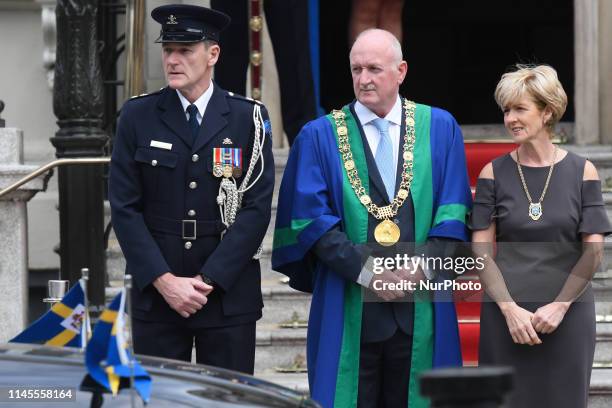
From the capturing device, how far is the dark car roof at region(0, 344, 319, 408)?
4.49 metres

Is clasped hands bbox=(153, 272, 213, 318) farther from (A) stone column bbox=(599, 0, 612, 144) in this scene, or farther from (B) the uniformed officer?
(A) stone column bbox=(599, 0, 612, 144)

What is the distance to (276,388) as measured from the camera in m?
4.97

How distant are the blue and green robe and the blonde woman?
22cm

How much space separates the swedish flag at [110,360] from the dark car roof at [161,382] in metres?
0.04

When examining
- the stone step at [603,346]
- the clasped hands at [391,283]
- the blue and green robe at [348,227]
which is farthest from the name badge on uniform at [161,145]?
the stone step at [603,346]

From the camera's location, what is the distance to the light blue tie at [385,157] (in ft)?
19.7

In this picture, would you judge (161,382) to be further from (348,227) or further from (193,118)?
(193,118)

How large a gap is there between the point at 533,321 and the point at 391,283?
55 centimetres

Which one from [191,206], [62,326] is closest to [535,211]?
[191,206]

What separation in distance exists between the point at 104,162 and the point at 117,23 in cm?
230

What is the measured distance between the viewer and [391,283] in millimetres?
5871

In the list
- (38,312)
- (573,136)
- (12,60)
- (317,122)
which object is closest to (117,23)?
(12,60)

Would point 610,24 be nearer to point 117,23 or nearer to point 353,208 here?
point 117,23

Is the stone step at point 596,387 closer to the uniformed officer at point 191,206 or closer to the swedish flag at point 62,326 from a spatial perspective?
the uniformed officer at point 191,206
